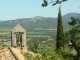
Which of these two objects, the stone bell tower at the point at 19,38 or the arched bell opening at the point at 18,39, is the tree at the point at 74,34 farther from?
the arched bell opening at the point at 18,39

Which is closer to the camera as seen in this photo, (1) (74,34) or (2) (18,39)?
(1) (74,34)

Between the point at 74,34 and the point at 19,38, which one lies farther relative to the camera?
the point at 19,38

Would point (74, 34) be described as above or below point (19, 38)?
above

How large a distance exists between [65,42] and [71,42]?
173mm

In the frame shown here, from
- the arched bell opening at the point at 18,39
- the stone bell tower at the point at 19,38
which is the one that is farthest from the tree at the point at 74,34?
the arched bell opening at the point at 18,39

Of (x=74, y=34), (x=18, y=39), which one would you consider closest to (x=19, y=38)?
(x=18, y=39)

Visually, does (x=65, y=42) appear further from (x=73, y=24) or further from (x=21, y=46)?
(x=21, y=46)

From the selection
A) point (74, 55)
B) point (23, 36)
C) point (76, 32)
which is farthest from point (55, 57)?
point (23, 36)

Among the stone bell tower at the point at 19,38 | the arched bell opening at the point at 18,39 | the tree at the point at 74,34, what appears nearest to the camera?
the tree at the point at 74,34

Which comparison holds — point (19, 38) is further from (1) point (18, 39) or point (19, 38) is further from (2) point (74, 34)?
(2) point (74, 34)

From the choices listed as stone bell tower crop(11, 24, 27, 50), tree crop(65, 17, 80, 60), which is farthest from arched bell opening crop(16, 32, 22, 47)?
tree crop(65, 17, 80, 60)

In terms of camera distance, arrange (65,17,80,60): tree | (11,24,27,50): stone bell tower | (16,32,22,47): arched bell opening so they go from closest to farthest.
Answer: (65,17,80,60): tree
(11,24,27,50): stone bell tower
(16,32,22,47): arched bell opening

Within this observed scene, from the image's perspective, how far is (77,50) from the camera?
12.8 ft

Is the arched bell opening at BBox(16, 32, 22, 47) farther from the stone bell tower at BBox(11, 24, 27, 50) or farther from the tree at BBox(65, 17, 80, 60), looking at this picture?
the tree at BBox(65, 17, 80, 60)
